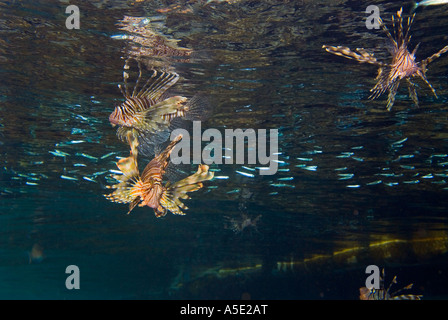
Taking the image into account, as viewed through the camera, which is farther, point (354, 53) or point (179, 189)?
point (179, 189)

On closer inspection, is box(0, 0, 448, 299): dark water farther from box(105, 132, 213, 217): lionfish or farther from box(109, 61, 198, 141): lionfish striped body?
box(105, 132, 213, 217): lionfish

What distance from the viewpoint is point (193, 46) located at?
24.6 ft

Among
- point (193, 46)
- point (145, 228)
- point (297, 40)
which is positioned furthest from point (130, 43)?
A: point (145, 228)

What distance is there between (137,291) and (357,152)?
201ft

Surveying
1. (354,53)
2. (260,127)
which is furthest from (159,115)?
(260,127)

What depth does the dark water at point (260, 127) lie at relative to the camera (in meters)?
6.91

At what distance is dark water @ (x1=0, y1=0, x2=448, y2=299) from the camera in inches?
272

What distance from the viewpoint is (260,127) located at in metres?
11.0

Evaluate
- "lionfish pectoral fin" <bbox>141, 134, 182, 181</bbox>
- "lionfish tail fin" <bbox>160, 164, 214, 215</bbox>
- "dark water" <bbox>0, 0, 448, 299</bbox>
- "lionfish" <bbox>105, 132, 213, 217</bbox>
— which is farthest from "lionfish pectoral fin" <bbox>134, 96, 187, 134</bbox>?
"dark water" <bbox>0, 0, 448, 299</bbox>

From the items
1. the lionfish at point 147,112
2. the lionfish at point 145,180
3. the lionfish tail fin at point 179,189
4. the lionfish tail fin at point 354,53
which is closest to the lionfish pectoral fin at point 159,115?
the lionfish at point 147,112

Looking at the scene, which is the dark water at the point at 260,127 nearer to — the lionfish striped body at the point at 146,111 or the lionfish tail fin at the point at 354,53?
the lionfish striped body at the point at 146,111

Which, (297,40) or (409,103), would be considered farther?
(409,103)

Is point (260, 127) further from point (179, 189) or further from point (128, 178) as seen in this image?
point (128, 178)

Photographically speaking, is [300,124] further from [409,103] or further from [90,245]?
[90,245]
